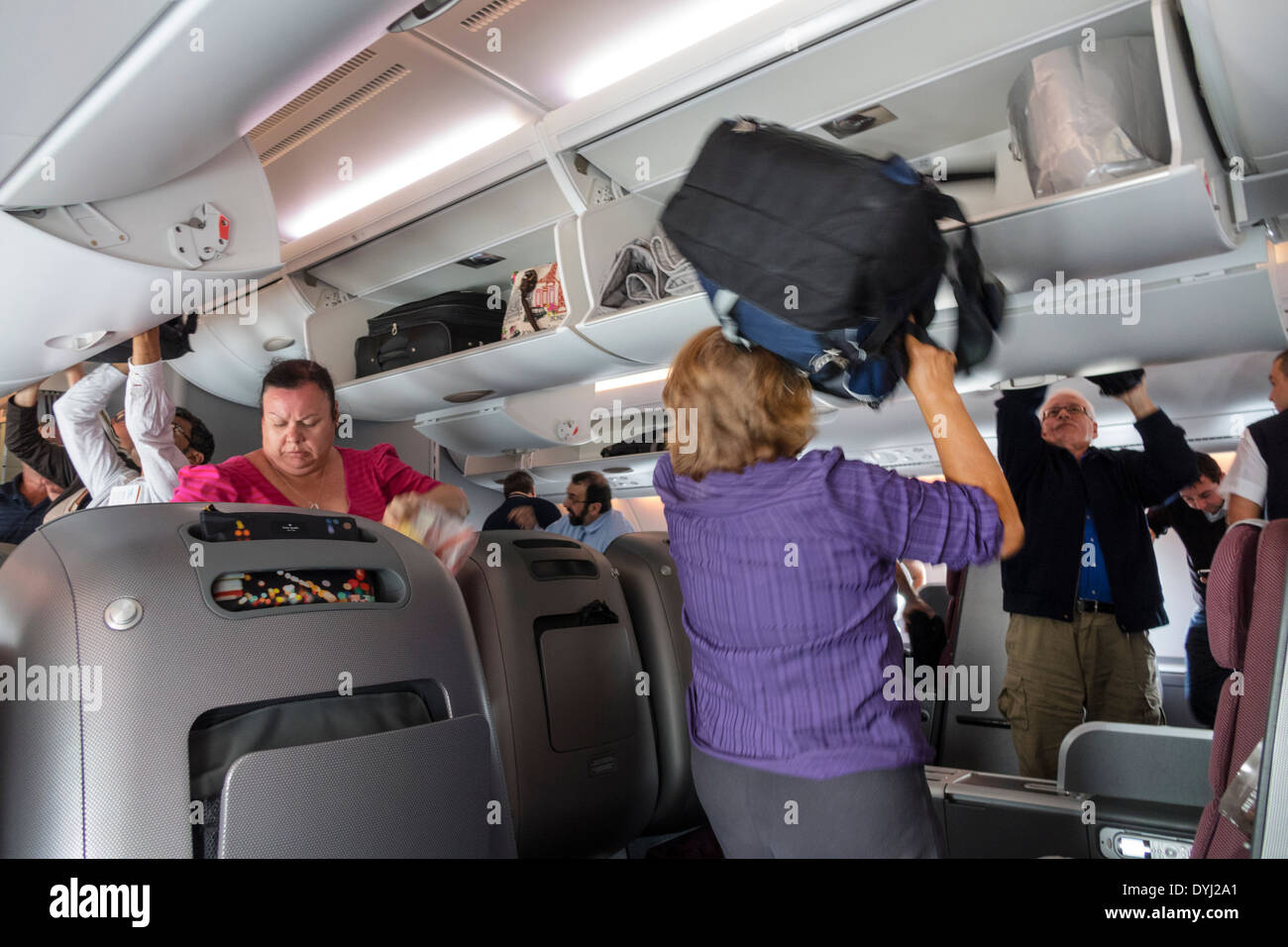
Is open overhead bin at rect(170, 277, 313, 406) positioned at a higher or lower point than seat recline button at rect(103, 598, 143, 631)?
higher

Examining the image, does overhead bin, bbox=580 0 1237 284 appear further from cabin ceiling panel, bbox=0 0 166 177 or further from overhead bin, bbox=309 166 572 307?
cabin ceiling panel, bbox=0 0 166 177

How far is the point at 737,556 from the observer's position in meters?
1.44

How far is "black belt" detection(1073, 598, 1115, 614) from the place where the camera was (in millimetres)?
3252

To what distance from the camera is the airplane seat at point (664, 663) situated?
247 cm

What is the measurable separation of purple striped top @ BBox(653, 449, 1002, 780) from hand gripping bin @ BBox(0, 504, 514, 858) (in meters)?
0.44

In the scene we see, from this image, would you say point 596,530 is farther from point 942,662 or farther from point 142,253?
point 142,253

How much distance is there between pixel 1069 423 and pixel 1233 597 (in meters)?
2.60

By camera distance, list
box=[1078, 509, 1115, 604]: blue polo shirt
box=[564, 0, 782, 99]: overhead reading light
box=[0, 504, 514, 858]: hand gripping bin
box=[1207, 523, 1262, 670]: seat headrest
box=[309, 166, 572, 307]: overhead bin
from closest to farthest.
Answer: box=[0, 504, 514, 858]: hand gripping bin
box=[1207, 523, 1262, 670]: seat headrest
box=[564, 0, 782, 99]: overhead reading light
box=[1078, 509, 1115, 604]: blue polo shirt
box=[309, 166, 572, 307]: overhead bin

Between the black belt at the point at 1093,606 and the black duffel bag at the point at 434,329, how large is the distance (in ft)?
8.82

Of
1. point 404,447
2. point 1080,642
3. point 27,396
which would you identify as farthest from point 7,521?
point 1080,642

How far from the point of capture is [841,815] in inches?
51.5

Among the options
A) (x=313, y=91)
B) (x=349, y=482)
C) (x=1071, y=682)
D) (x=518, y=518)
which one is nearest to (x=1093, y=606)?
(x=1071, y=682)

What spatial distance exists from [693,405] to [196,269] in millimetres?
1639
